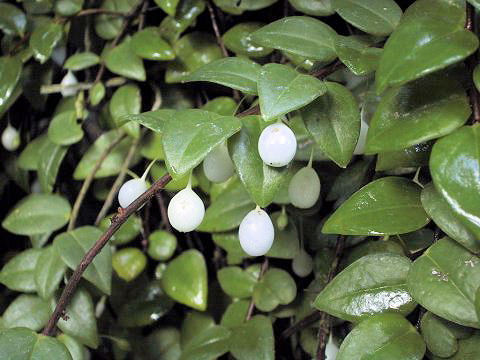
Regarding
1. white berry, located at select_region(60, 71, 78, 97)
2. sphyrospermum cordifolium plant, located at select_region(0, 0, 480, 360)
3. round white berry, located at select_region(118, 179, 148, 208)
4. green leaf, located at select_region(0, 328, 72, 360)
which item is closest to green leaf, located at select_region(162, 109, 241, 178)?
sphyrospermum cordifolium plant, located at select_region(0, 0, 480, 360)

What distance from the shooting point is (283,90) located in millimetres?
478

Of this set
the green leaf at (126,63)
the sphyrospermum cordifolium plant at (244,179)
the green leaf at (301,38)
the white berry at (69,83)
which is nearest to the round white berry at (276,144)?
the sphyrospermum cordifolium plant at (244,179)

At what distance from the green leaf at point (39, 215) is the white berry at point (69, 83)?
164 mm

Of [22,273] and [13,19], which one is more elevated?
[13,19]

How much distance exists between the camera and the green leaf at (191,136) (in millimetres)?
460

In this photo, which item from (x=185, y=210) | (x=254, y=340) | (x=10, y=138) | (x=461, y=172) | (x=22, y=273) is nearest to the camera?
(x=461, y=172)

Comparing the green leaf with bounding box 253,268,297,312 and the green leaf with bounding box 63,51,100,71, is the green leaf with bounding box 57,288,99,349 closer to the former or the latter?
the green leaf with bounding box 253,268,297,312

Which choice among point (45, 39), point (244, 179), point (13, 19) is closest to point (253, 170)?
point (244, 179)

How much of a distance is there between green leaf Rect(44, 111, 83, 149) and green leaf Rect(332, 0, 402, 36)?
0.42 m

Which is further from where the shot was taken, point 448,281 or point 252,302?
point 252,302

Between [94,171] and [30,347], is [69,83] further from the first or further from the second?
[30,347]

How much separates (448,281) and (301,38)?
267 millimetres

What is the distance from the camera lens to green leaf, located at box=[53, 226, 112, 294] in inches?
28.0

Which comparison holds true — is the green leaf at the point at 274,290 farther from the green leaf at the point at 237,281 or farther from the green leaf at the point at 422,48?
the green leaf at the point at 422,48
